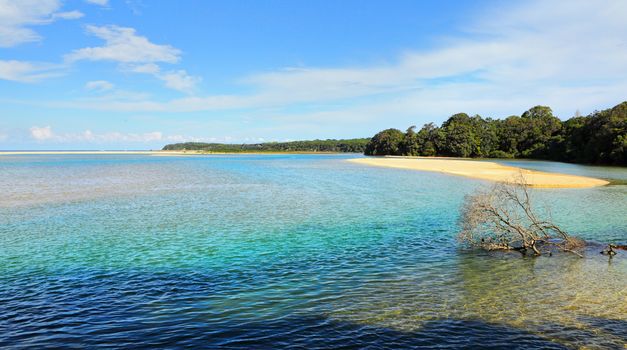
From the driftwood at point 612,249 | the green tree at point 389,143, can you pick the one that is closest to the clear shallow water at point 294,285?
the driftwood at point 612,249

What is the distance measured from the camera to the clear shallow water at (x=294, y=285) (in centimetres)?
922

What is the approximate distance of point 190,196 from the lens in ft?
120

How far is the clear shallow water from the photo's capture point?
9.22m

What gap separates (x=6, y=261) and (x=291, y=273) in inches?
417

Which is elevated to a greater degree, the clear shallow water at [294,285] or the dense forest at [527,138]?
the dense forest at [527,138]

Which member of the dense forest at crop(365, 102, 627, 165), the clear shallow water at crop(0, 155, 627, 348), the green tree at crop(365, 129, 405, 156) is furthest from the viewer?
the green tree at crop(365, 129, 405, 156)

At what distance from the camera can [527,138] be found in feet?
435

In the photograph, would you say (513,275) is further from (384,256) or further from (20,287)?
(20,287)

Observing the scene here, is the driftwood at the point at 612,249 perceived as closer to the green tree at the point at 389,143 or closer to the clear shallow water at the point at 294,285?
the clear shallow water at the point at 294,285

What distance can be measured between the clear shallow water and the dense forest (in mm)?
71189

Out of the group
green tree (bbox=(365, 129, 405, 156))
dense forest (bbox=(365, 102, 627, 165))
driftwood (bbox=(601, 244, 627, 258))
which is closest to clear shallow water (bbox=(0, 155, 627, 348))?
driftwood (bbox=(601, 244, 627, 258))

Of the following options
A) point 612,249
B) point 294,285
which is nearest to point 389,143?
point 612,249

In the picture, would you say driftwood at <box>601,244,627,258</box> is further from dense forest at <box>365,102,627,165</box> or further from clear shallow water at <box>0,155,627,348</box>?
dense forest at <box>365,102,627,165</box>

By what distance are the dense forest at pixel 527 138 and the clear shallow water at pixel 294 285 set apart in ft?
234
